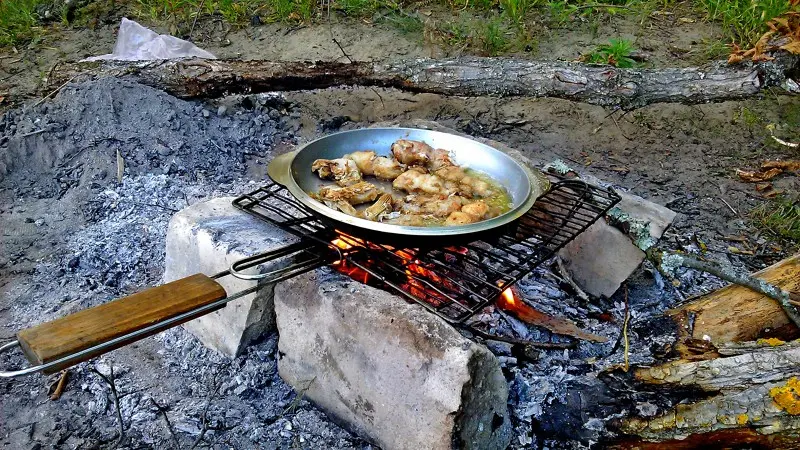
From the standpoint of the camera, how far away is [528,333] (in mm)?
2783

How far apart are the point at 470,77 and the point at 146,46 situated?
8.95 ft

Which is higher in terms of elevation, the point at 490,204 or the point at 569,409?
the point at 490,204

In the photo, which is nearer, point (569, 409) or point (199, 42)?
point (569, 409)

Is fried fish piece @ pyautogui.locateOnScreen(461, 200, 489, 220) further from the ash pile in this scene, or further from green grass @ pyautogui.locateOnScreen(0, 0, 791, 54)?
green grass @ pyautogui.locateOnScreen(0, 0, 791, 54)

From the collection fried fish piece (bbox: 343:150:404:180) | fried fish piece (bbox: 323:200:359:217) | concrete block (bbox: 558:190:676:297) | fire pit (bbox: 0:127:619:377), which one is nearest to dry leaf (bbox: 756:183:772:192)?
concrete block (bbox: 558:190:676:297)

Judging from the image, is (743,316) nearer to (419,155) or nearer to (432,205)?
(432,205)

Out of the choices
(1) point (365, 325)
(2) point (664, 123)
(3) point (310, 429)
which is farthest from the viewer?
(2) point (664, 123)

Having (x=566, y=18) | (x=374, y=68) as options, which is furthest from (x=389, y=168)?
(x=566, y=18)

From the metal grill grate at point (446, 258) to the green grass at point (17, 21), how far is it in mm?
5002

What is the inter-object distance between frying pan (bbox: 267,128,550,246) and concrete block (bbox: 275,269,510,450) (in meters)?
0.26

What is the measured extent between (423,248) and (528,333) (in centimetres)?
72

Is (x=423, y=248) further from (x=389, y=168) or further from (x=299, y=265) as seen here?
(x=389, y=168)

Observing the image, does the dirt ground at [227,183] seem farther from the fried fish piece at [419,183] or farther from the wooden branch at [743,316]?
the fried fish piece at [419,183]

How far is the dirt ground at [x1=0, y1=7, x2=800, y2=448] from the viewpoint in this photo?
101 inches
